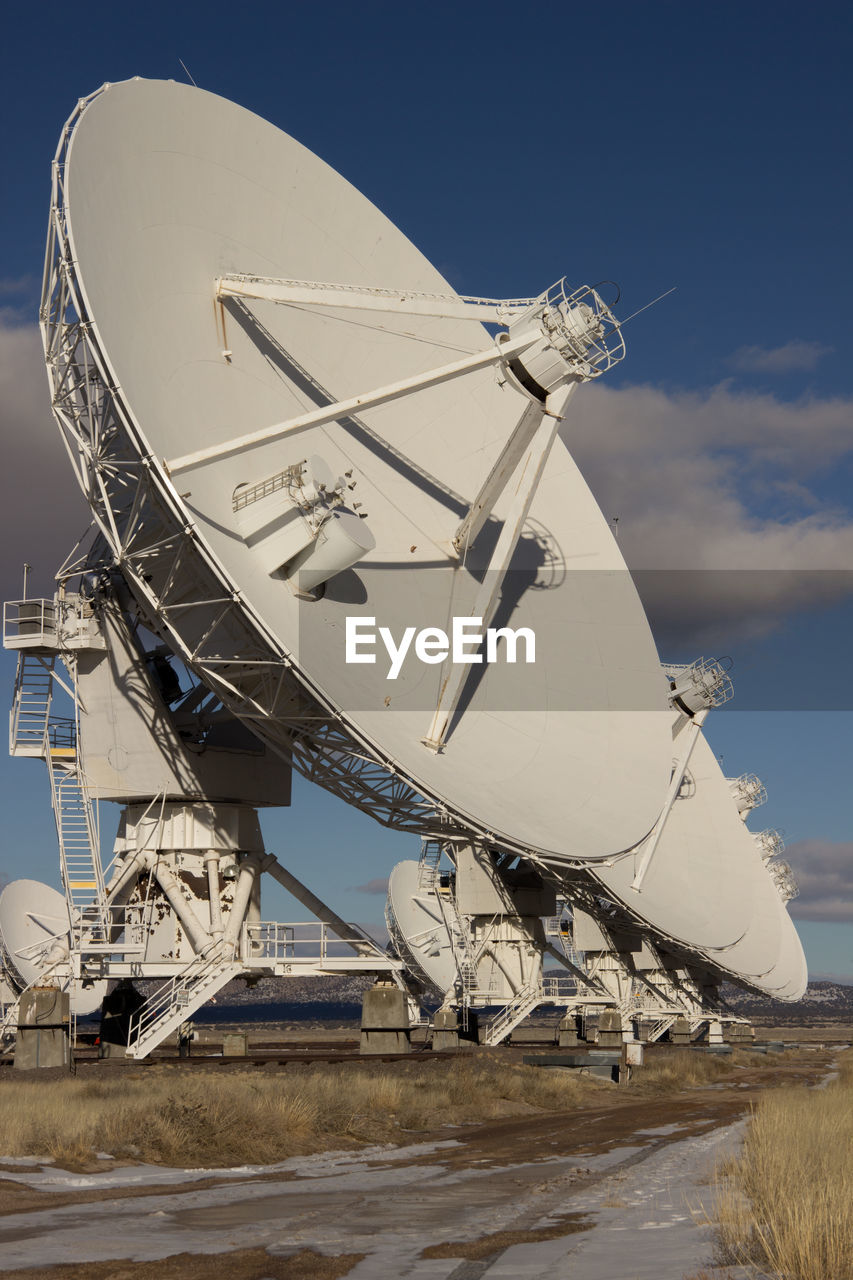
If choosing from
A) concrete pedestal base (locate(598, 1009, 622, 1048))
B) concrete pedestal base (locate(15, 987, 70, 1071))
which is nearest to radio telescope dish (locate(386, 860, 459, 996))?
concrete pedestal base (locate(598, 1009, 622, 1048))

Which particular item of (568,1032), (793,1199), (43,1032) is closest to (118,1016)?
(43,1032)

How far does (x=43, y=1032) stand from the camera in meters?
26.5

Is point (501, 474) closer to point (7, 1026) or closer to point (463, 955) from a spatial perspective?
point (7, 1026)

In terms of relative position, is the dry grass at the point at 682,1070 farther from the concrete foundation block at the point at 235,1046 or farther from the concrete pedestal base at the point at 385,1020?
the concrete foundation block at the point at 235,1046

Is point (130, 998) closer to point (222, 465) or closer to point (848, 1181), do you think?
point (222, 465)

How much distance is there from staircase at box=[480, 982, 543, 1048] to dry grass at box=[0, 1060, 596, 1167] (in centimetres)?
1354

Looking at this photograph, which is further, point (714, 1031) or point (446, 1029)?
point (714, 1031)

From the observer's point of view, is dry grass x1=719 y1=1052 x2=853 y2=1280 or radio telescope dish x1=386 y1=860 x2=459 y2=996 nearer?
dry grass x1=719 y1=1052 x2=853 y2=1280

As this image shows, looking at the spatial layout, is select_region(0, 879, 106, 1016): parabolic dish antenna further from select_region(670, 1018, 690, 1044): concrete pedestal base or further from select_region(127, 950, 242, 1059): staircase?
select_region(670, 1018, 690, 1044): concrete pedestal base

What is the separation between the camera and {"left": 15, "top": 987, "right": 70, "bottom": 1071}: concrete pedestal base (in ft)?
86.8

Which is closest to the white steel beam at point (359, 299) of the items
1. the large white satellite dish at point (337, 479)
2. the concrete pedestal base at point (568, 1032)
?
the large white satellite dish at point (337, 479)

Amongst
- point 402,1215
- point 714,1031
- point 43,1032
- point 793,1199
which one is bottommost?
point 714,1031

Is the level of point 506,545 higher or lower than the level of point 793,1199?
higher

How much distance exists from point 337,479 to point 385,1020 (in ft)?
43.0
